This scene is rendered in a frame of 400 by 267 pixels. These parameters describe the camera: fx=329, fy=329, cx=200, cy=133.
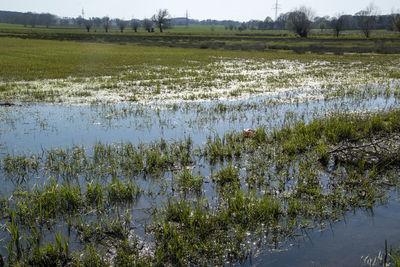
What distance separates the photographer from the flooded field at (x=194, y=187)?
169 inches

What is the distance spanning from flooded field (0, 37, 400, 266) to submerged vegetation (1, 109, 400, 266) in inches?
0.9

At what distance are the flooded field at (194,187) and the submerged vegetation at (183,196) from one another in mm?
23

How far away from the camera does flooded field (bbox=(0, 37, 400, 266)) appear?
14.1ft

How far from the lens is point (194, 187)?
20.0ft

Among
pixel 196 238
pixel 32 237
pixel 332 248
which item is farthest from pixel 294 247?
pixel 32 237

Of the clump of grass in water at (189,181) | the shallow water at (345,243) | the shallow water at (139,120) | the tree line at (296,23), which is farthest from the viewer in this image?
the tree line at (296,23)

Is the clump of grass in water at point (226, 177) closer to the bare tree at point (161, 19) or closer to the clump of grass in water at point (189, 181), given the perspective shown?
the clump of grass in water at point (189, 181)

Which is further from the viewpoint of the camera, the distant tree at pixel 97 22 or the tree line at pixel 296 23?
the distant tree at pixel 97 22

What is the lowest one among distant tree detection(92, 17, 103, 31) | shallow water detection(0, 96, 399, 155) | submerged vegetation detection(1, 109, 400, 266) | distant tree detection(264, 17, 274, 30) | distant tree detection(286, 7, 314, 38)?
submerged vegetation detection(1, 109, 400, 266)

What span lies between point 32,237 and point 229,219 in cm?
272

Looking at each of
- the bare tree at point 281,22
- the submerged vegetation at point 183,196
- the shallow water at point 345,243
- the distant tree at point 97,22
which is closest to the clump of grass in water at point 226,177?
the submerged vegetation at point 183,196

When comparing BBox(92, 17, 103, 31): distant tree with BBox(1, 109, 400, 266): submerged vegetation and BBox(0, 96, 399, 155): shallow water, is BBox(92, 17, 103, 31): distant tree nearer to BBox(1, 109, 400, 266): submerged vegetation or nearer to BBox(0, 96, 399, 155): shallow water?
BBox(0, 96, 399, 155): shallow water

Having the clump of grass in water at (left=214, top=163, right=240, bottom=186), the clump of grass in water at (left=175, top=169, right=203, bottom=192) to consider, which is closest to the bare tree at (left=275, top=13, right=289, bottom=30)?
the clump of grass in water at (left=214, top=163, right=240, bottom=186)

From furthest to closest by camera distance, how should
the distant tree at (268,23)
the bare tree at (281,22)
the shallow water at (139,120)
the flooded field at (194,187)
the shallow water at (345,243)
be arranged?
the distant tree at (268,23) → the bare tree at (281,22) → the shallow water at (139,120) → the flooded field at (194,187) → the shallow water at (345,243)
